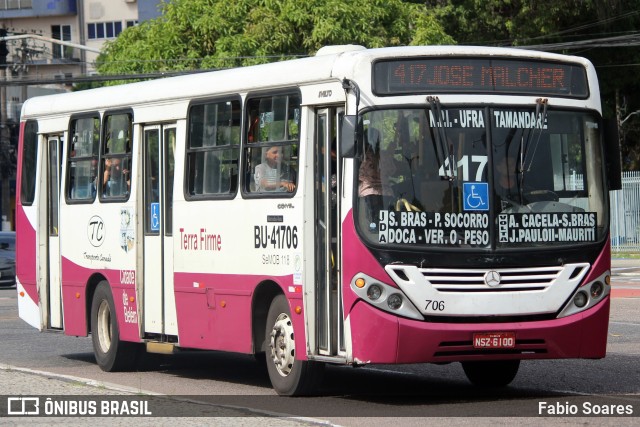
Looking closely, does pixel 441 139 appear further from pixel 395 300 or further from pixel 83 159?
pixel 83 159

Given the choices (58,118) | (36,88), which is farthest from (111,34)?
(58,118)

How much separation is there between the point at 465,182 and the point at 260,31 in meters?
23.8

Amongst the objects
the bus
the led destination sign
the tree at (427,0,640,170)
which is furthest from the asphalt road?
the tree at (427,0,640,170)

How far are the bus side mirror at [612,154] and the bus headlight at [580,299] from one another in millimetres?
1050

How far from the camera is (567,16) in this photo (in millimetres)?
44719

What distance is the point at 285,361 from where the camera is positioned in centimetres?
1260

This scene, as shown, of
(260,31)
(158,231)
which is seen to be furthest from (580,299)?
(260,31)

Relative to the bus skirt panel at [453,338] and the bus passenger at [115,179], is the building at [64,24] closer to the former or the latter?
the bus passenger at [115,179]

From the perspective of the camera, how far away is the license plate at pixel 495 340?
11.5 metres

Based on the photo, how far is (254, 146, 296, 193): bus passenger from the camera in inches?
496

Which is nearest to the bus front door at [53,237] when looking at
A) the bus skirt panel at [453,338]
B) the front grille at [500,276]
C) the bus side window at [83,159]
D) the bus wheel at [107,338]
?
the bus side window at [83,159]

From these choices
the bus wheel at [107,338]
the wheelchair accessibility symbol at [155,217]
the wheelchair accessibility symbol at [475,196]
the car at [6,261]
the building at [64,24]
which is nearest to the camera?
the wheelchair accessibility symbol at [475,196]

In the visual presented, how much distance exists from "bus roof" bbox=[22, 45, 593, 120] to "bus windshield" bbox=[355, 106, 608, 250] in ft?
1.72

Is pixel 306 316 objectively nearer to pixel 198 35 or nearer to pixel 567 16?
pixel 198 35
